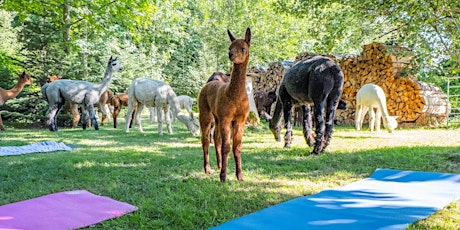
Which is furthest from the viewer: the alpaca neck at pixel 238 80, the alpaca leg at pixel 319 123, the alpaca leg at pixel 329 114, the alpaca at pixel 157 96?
the alpaca at pixel 157 96

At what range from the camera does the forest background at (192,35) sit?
587 centimetres

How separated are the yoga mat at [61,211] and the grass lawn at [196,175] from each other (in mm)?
139

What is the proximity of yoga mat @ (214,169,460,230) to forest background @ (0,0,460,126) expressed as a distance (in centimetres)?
232

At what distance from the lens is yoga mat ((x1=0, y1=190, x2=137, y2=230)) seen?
2529 mm

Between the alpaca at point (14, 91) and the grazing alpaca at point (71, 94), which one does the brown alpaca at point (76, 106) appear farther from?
the alpaca at point (14, 91)

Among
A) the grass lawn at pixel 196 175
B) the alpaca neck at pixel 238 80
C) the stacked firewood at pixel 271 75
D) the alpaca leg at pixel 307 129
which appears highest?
the stacked firewood at pixel 271 75

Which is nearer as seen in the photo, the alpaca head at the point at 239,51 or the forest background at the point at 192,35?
the alpaca head at the point at 239,51

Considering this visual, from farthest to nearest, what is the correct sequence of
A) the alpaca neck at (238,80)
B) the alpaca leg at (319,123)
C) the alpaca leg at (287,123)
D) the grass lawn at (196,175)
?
1. the alpaca leg at (287,123)
2. the alpaca leg at (319,123)
3. the alpaca neck at (238,80)
4. the grass lawn at (196,175)

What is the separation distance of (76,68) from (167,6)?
7.99m

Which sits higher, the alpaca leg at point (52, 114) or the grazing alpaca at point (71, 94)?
Answer: the grazing alpaca at point (71, 94)

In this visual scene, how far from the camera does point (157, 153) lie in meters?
5.59

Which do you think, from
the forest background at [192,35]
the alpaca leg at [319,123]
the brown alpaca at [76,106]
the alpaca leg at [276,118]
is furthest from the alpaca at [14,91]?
the alpaca leg at [319,123]

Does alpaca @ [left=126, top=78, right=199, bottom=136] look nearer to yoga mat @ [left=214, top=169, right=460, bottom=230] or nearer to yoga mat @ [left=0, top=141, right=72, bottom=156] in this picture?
yoga mat @ [left=0, top=141, right=72, bottom=156]

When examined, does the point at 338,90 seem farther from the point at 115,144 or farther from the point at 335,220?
the point at 115,144
